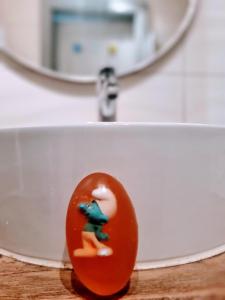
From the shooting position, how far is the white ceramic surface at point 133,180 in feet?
1.61

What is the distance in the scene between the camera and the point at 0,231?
1.88 feet

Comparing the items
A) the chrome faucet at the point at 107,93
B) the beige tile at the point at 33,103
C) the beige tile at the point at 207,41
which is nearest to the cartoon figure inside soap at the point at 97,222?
the chrome faucet at the point at 107,93

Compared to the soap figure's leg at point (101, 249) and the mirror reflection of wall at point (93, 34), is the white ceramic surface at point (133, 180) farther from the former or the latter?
the mirror reflection of wall at point (93, 34)

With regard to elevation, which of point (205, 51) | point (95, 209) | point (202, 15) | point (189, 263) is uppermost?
point (202, 15)

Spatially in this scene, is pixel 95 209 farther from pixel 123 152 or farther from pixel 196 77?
pixel 196 77

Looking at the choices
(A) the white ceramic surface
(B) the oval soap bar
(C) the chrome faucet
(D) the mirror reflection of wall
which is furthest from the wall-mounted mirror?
(B) the oval soap bar

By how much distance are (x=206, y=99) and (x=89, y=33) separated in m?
0.40

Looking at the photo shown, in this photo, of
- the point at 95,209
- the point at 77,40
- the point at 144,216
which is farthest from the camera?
the point at 77,40

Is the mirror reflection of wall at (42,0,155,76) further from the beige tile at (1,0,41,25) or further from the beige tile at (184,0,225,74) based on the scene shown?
the beige tile at (184,0,225,74)

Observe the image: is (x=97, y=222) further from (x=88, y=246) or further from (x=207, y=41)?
(x=207, y=41)

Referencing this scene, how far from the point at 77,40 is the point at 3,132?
511mm

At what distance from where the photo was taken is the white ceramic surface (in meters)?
0.49

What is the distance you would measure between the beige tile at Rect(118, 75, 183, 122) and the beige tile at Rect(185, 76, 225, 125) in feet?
0.13

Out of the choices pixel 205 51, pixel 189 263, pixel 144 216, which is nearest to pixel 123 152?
pixel 144 216
